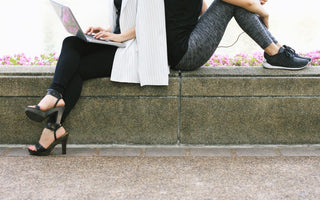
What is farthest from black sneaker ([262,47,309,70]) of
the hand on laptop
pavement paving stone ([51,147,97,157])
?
pavement paving stone ([51,147,97,157])

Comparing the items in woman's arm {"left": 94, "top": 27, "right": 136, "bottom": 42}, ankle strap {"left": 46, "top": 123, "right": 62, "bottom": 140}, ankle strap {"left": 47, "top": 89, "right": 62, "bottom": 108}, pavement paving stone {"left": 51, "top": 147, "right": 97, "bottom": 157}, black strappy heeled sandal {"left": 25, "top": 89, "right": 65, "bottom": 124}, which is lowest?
pavement paving stone {"left": 51, "top": 147, "right": 97, "bottom": 157}

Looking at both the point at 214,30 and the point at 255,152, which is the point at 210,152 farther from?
the point at 214,30

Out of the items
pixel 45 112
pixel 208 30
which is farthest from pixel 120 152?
pixel 208 30

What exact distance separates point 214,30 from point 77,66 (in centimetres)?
109

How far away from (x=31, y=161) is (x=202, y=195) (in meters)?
1.32

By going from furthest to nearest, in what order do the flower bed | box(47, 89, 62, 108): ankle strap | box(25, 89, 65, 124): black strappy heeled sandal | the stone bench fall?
the flower bed
the stone bench
box(47, 89, 62, 108): ankle strap
box(25, 89, 65, 124): black strappy heeled sandal

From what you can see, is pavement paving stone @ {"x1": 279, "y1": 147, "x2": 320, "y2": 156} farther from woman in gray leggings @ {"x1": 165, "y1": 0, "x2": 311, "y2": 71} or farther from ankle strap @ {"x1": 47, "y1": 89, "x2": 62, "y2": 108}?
ankle strap @ {"x1": 47, "y1": 89, "x2": 62, "y2": 108}

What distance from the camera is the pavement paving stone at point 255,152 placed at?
10.3 feet

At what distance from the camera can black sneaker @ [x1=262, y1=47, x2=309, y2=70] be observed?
10.7ft

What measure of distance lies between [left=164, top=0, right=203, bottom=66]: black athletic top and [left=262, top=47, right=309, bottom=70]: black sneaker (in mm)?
710

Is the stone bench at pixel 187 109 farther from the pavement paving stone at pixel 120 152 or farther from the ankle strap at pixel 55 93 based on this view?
the ankle strap at pixel 55 93

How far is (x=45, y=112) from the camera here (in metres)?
2.89

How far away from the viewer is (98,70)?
10.5 feet

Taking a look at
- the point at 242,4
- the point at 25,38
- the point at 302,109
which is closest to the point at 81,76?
the point at 242,4
